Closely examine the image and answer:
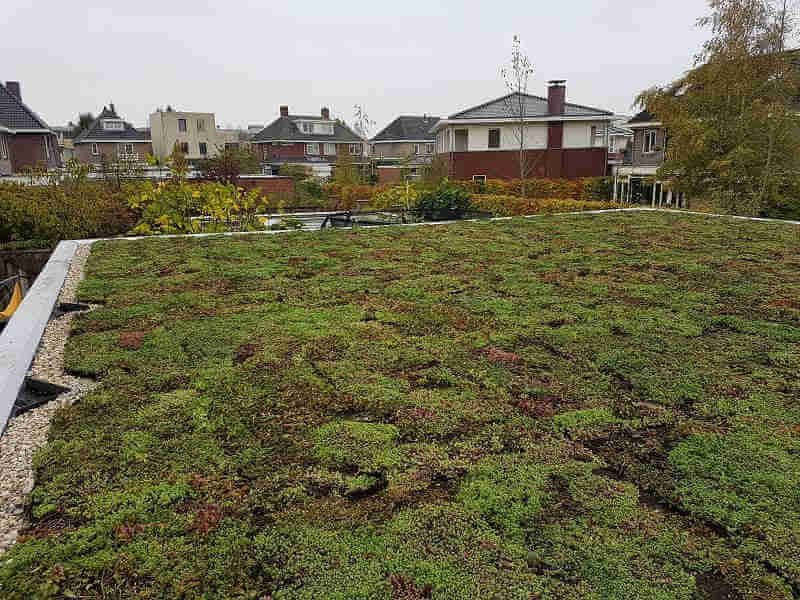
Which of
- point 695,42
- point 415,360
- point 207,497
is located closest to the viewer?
point 207,497

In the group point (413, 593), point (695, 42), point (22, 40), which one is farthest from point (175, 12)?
point (413, 593)

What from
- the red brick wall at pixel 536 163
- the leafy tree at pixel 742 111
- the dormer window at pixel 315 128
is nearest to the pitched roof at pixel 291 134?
the dormer window at pixel 315 128

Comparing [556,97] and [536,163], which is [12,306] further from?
[556,97]

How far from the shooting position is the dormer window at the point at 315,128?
39.1 m

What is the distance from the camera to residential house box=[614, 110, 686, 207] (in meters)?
20.4

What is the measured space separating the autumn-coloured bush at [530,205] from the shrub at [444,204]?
73 centimetres

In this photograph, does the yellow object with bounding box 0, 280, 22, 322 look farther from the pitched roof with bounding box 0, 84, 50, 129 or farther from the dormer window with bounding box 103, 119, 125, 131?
the dormer window with bounding box 103, 119, 125, 131

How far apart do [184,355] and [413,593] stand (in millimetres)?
2113

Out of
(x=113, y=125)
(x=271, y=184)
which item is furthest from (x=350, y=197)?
(x=113, y=125)

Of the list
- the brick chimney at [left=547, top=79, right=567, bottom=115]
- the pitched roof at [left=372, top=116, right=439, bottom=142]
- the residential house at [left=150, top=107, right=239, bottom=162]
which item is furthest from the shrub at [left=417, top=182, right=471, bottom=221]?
the residential house at [left=150, top=107, right=239, bottom=162]

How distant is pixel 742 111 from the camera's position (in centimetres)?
1020

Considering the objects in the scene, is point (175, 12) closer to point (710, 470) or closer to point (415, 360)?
point (415, 360)

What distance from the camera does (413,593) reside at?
1.53 meters

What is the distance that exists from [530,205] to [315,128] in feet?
99.7
